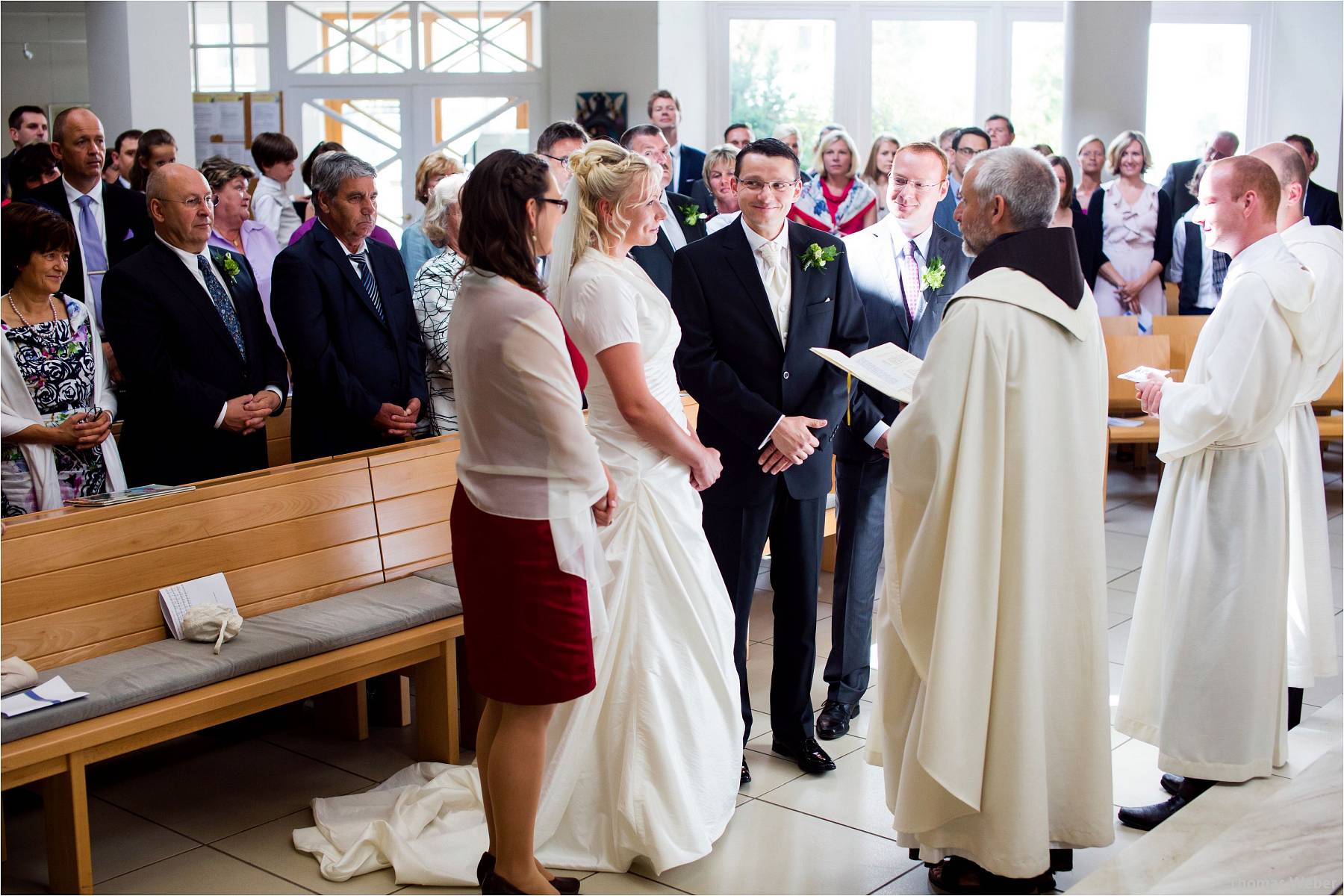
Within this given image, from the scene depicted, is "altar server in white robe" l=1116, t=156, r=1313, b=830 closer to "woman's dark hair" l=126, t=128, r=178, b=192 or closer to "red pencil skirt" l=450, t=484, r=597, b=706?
"red pencil skirt" l=450, t=484, r=597, b=706

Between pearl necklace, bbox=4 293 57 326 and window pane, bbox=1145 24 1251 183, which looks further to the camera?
window pane, bbox=1145 24 1251 183

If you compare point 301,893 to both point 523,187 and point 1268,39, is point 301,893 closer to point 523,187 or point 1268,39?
point 523,187

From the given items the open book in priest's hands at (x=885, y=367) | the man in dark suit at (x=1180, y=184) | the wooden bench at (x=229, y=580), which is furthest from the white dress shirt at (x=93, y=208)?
the man in dark suit at (x=1180, y=184)

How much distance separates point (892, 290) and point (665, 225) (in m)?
1.44

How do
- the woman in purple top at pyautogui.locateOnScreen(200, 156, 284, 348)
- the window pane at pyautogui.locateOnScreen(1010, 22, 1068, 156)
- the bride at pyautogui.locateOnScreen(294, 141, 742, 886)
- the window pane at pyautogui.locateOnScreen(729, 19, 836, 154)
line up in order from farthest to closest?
1. the window pane at pyautogui.locateOnScreen(1010, 22, 1068, 156)
2. the window pane at pyautogui.locateOnScreen(729, 19, 836, 154)
3. the woman in purple top at pyautogui.locateOnScreen(200, 156, 284, 348)
4. the bride at pyautogui.locateOnScreen(294, 141, 742, 886)

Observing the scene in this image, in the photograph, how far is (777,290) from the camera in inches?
150

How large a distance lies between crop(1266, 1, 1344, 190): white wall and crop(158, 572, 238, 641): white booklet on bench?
40.5 feet

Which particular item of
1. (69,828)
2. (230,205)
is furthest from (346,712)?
(230,205)

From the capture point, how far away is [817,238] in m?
3.87

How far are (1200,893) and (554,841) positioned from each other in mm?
1519

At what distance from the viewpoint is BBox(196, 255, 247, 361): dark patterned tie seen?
A: 436 centimetres

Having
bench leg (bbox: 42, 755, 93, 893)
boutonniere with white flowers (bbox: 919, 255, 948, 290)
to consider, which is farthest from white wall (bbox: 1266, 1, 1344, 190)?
bench leg (bbox: 42, 755, 93, 893)

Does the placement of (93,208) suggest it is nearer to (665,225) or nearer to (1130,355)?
(665,225)

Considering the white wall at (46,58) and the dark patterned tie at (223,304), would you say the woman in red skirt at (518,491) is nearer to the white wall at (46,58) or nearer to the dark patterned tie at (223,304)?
the dark patterned tie at (223,304)
